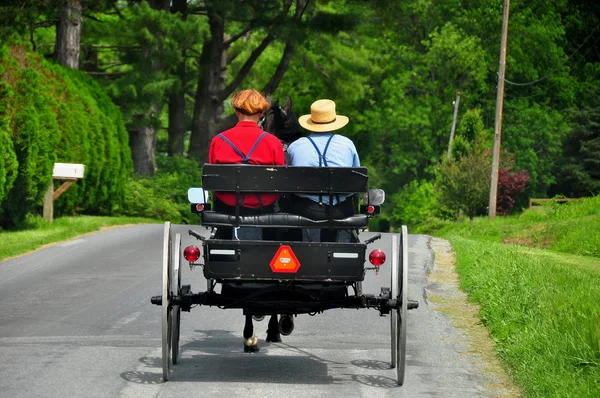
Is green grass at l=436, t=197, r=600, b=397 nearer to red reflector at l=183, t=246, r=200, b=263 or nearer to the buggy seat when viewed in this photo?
the buggy seat

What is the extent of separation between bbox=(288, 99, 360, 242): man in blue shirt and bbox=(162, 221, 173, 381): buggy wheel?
3.50ft

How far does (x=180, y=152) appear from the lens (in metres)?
52.3

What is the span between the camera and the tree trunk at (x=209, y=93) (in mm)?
50750

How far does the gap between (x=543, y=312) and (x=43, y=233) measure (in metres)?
14.6

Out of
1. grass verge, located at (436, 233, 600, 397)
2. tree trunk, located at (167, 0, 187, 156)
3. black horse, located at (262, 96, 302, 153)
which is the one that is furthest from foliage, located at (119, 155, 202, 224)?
black horse, located at (262, 96, 302, 153)

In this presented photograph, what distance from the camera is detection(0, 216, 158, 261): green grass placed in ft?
69.5

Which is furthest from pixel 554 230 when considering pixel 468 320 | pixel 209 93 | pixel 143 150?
pixel 209 93

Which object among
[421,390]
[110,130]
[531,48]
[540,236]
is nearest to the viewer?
[421,390]

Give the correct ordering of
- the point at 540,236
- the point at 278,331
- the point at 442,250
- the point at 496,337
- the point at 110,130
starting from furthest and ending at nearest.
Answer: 1. the point at 110,130
2. the point at 540,236
3. the point at 442,250
4. the point at 496,337
5. the point at 278,331

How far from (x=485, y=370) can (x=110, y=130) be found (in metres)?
24.2

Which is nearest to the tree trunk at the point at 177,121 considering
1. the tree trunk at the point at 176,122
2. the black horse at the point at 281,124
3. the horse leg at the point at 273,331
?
the tree trunk at the point at 176,122

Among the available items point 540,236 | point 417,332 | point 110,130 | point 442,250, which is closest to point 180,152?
point 110,130

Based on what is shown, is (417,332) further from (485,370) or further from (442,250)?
(442,250)

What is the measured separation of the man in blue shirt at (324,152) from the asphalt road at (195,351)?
1217mm
